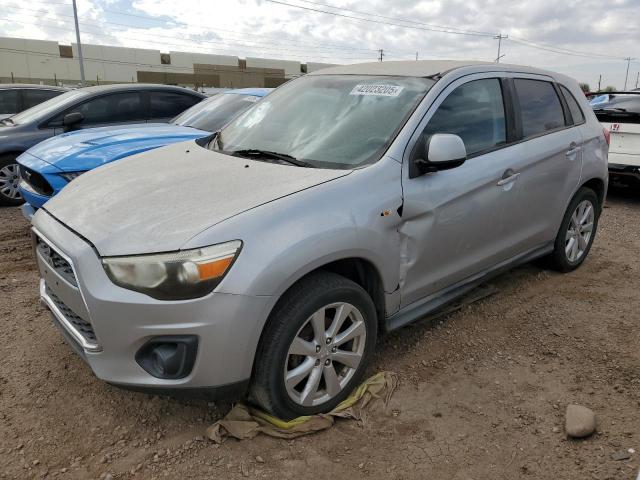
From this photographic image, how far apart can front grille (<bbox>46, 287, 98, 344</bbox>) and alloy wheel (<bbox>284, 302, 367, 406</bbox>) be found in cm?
89

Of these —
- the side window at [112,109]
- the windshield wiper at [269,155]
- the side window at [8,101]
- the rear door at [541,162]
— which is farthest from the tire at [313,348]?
the side window at [8,101]

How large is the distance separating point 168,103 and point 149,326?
18.3 ft

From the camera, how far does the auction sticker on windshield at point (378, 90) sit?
313 cm

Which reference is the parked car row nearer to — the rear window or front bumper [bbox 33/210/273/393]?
the rear window

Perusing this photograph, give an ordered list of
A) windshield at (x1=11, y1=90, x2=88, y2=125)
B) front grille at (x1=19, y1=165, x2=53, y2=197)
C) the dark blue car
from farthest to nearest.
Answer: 1. windshield at (x1=11, y1=90, x2=88, y2=125)
2. the dark blue car
3. front grille at (x1=19, y1=165, x2=53, y2=197)

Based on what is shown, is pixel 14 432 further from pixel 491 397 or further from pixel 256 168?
pixel 491 397

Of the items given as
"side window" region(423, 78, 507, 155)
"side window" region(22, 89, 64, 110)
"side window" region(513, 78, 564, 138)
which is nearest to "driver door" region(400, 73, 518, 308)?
"side window" region(423, 78, 507, 155)

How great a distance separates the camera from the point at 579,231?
4.49m

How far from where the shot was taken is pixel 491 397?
2838 mm

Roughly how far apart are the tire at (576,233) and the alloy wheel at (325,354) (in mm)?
2410

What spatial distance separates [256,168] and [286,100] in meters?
1.01

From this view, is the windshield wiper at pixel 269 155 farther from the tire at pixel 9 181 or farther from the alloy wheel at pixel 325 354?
the tire at pixel 9 181

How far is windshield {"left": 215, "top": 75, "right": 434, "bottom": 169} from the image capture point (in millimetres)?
2877

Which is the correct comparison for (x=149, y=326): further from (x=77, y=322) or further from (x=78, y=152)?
(x=78, y=152)
